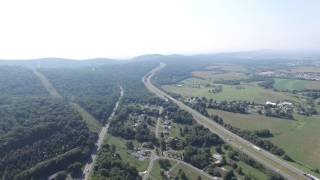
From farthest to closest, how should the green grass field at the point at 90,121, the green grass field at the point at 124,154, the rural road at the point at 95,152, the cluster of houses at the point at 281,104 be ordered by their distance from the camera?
the cluster of houses at the point at 281,104
the green grass field at the point at 90,121
the green grass field at the point at 124,154
the rural road at the point at 95,152

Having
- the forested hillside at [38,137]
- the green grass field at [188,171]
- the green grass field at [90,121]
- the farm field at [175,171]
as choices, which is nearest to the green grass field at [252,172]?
the green grass field at [188,171]

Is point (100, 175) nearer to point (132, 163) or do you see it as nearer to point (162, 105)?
point (132, 163)

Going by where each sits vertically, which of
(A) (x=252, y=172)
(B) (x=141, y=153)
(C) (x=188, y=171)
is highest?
(B) (x=141, y=153)

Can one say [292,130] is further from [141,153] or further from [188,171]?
[141,153]

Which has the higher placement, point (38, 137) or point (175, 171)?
point (38, 137)

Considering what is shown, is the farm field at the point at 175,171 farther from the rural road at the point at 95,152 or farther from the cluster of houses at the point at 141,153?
the rural road at the point at 95,152

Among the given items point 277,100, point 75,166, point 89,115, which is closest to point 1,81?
point 89,115

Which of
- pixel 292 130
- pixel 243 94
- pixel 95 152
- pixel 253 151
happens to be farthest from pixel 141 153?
pixel 243 94
